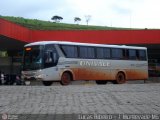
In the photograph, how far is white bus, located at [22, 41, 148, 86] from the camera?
2681 cm

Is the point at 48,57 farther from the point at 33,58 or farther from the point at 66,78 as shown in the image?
the point at 66,78

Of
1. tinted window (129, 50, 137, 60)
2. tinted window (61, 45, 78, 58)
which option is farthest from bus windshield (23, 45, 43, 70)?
tinted window (129, 50, 137, 60)

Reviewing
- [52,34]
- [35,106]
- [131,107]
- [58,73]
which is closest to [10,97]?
[35,106]

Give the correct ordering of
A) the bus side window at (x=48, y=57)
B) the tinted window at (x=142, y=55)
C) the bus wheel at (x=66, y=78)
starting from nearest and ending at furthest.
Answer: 1. the bus side window at (x=48, y=57)
2. the bus wheel at (x=66, y=78)
3. the tinted window at (x=142, y=55)

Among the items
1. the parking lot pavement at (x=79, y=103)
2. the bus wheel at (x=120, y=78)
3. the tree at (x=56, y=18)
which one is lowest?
the parking lot pavement at (x=79, y=103)

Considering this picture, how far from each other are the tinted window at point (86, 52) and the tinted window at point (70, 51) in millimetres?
464

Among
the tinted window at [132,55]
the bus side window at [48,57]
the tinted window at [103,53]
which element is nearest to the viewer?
the bus side window at [48,57]

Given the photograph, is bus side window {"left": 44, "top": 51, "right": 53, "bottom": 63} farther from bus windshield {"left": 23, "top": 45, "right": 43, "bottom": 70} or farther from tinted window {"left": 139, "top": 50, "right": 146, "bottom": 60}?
tinted window {"left": 139, "top": 50, "right": 146, "bottom": 60}

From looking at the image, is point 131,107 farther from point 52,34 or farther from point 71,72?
point 52,34

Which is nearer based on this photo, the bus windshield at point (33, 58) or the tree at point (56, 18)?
the bus windshield at point (33, 58)

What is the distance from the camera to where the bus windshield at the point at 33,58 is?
26875 millimetres

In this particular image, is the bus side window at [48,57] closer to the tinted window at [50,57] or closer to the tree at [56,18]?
the tinted window at [50,57]

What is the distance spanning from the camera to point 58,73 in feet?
88.5

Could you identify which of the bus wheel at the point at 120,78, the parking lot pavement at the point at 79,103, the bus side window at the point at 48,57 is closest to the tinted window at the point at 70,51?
the bus side window at the point at 48,57
